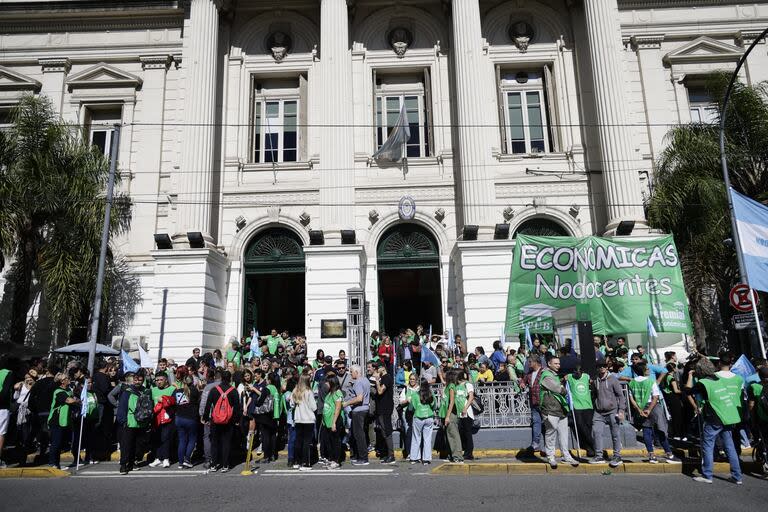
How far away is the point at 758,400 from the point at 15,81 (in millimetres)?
26287

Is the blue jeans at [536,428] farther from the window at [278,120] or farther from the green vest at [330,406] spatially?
the window at [278,120]

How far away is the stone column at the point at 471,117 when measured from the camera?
18.6 metres

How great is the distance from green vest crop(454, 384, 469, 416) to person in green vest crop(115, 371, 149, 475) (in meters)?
6.01

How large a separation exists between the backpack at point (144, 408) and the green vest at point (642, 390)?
30.2ft

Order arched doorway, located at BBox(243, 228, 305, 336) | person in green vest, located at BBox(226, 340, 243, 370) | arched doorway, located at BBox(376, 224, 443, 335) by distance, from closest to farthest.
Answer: person in green vest, located at BBox(226, 340, 243, 370)
arched doorway, located at BBox(376, 224, 443, 335)
arched doorway, located at BBox(243, 228, 305, 336)

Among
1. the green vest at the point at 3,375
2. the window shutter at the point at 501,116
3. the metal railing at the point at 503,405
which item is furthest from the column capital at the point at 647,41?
the green vest at the point at 3,375

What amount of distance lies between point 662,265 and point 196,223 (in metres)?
14.6

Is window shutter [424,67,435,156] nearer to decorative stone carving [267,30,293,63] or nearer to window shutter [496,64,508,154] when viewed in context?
window shutter [496,64,508,154]

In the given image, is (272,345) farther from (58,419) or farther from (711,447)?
(711,447)

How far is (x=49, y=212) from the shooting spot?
56.7 feet

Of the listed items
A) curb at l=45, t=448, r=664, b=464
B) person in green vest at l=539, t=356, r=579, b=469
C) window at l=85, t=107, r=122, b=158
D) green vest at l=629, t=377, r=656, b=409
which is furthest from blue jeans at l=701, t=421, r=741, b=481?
window at l=85, t=107, r=122, b=158

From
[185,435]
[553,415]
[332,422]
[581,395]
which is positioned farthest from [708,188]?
[185,435]

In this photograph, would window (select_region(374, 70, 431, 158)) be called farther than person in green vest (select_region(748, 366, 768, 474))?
Yes

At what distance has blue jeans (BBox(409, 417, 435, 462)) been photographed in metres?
10.3
